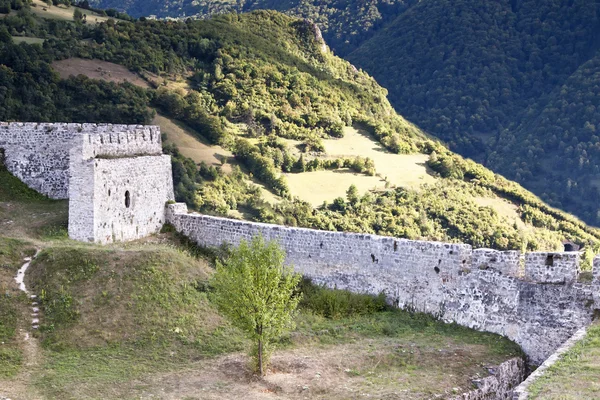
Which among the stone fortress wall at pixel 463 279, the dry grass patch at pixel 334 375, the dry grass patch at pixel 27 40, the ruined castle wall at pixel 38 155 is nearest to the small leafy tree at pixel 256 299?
the dry grass patch at pixel 334 375

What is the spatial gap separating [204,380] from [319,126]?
34.3 metres

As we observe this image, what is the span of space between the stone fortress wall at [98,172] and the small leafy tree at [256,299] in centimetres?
640

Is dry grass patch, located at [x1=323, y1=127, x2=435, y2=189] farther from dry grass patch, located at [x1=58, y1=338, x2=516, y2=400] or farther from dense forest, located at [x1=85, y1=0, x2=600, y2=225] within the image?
dry grass patch, located at [x1=58, y1=338, x2=516, y2=400]

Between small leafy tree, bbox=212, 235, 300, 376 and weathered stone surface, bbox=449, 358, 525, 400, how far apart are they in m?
3.71

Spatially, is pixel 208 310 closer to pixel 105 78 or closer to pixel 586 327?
pixel 586 327

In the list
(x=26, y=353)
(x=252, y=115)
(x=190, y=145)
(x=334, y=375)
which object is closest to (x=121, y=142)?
(x=26, y=353)

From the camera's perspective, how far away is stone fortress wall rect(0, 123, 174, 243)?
23.9 meters

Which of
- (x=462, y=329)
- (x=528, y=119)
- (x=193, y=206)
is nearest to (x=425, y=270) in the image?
(x=462, y=329)

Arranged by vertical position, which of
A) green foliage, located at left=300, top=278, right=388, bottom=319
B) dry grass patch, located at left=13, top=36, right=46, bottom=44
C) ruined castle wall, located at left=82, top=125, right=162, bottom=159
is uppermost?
dry grass patch, located at left=13, top=36, right=46, bottom=44

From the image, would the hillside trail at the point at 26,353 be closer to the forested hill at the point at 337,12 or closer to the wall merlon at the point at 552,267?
the wall merlon at the point at 552,267

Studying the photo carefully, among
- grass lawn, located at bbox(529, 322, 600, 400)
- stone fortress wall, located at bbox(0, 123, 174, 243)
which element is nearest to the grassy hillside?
stone fortress wall, located at bbox(0, 123, 174, 243)

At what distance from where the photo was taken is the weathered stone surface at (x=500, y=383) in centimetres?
1789

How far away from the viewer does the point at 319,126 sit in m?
51.1

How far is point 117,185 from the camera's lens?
969 inches
